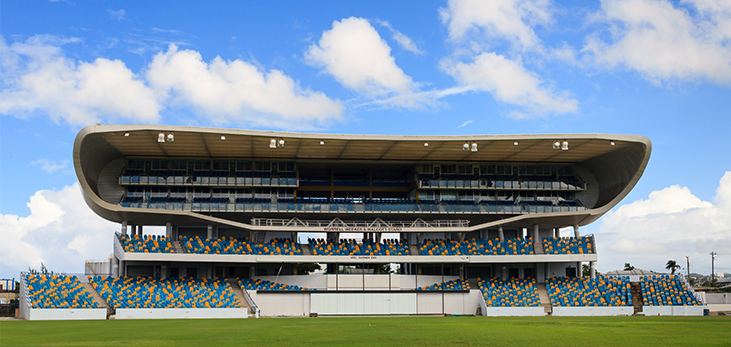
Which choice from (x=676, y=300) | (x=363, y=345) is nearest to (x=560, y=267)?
(x=676, y=300)

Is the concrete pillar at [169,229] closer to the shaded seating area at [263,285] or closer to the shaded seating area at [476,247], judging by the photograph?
the shaded seating area at [263,285]

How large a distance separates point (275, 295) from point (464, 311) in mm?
13869

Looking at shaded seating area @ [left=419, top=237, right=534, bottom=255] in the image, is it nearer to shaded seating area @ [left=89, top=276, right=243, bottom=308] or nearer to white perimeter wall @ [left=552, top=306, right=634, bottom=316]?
white perimeter wall @ [left=552, top=306, right=634, bottom=316]

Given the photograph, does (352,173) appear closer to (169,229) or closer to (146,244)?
(169,229)

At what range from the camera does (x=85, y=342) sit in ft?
66.3

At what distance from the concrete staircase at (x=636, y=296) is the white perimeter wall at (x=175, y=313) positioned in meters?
28.4

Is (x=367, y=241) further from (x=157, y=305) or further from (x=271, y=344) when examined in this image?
(x=271, y=344)

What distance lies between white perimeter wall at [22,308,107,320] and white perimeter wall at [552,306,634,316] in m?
30.5

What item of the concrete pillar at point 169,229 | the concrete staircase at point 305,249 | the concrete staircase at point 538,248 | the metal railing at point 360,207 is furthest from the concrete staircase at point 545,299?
the concrete pillar at point 169,229

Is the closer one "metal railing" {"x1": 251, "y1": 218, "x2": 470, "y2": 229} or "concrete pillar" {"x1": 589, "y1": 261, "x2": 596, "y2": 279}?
"metal railing" {"x1": 251, "y1": 218, "x2": 470, "y2": 229}

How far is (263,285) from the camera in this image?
162ft

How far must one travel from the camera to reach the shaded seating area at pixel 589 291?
48000 millimetres

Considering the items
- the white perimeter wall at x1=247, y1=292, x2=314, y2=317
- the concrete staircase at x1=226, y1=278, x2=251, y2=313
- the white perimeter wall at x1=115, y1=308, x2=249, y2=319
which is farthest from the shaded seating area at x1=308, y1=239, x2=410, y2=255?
the white perimeter wall at x1=115, y1=308, x2=249, y2=319

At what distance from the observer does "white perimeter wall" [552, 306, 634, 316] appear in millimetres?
46844
